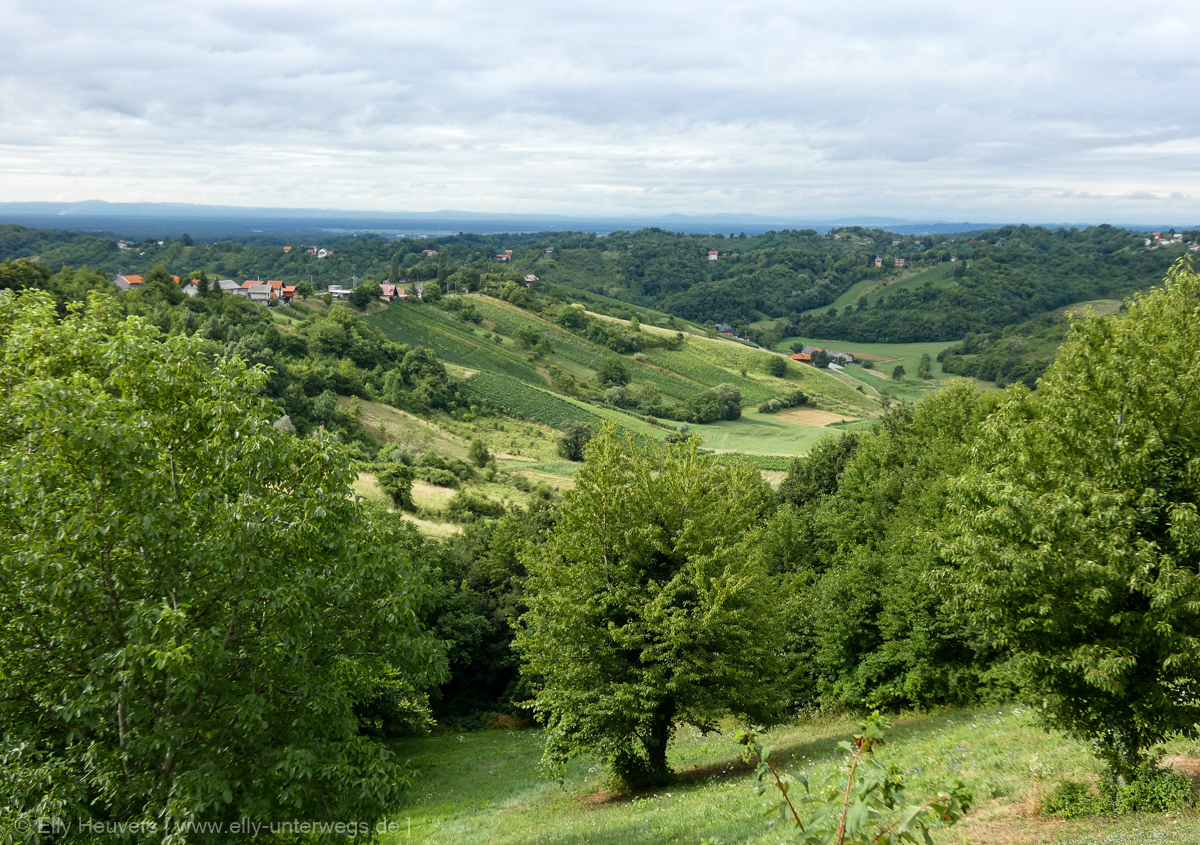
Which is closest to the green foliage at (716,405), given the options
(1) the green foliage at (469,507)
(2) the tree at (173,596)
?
(1) the green foliage at (469,507)

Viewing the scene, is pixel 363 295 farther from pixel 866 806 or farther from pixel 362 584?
pixel 866 806

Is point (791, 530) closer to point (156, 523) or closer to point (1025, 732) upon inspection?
point (1025, 732)

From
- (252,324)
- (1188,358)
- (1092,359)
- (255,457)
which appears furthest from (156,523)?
(252,324)

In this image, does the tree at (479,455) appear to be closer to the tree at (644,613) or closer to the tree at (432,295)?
the tree at (644,613)

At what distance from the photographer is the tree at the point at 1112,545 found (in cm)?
973

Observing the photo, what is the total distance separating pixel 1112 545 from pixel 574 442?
69.8 metres

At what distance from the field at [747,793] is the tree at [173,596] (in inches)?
96.7

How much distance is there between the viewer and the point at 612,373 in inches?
4724

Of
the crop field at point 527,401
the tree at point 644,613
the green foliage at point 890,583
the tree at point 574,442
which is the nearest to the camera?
the tree at point 644,613

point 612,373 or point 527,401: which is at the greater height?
point 612,373

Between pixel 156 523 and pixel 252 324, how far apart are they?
263 ft

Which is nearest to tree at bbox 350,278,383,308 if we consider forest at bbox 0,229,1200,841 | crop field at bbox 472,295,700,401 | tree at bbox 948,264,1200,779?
crop field at bbox 472,295,700,401

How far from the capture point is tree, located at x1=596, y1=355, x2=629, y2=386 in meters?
120

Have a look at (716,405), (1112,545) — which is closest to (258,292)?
(716,405)
